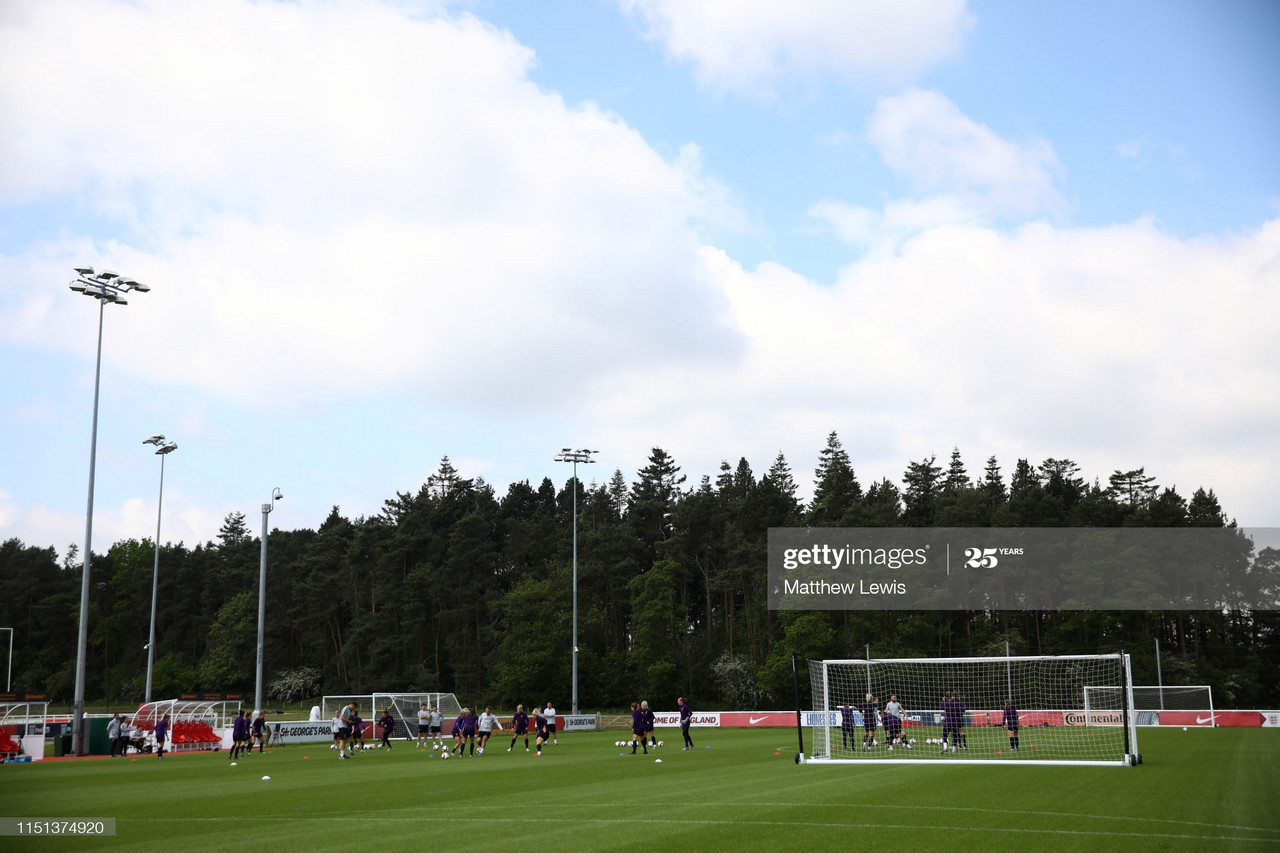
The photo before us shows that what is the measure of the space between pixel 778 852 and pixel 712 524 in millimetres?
83504

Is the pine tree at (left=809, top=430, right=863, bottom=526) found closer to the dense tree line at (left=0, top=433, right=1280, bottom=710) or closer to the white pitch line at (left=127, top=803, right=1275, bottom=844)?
the dense tree line at (left=0, top=433, right=1280, bottom=710)

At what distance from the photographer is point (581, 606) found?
83.4m

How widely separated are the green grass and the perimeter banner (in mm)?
47465

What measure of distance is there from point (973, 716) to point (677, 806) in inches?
1230

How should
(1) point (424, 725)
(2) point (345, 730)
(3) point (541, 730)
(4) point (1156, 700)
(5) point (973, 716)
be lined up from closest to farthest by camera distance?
(2) point (345, 730), (3) point (541, 730), (1) point (424, 725), (5) point (973, 716), (4) point (1156, 700)

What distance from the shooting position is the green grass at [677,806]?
11.0 m

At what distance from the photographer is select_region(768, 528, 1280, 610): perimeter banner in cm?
7062

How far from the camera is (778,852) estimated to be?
10078mm

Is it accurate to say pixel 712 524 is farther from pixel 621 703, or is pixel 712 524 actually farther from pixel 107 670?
pixel 107 670

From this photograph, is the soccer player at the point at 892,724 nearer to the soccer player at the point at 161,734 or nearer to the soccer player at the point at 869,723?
the soccer player at the point at 869,723

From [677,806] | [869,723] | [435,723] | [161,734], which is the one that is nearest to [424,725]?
[435,723]

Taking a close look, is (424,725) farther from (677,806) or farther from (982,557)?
(982,557)

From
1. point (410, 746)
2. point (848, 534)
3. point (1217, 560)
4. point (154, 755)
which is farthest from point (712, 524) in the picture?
point (154, 755)

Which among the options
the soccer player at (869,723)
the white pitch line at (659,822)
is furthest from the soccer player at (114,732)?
the soccer player at (869,723)
